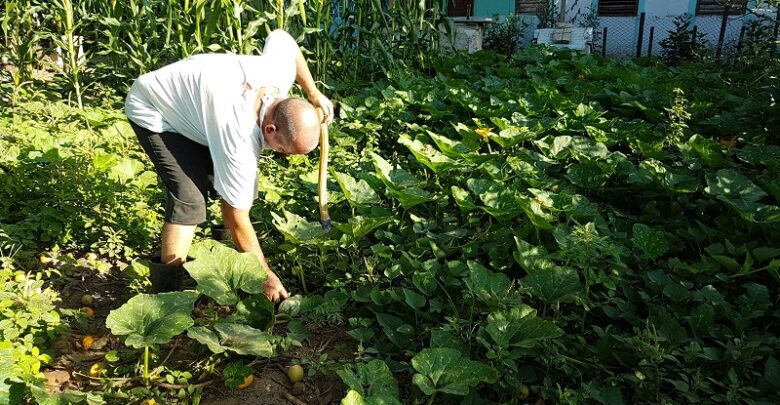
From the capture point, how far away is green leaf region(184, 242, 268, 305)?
233cm

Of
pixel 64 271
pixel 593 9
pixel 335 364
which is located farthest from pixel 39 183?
pixel 593 9

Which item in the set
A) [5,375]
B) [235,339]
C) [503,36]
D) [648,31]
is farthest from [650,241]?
[648,31]

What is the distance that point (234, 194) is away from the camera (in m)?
2.31

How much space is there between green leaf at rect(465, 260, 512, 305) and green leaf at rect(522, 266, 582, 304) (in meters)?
0.10

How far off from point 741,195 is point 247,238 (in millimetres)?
2544

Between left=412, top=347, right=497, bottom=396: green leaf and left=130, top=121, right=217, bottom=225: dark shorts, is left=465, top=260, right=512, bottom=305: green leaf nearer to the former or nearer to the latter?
left=412, top=347, right=497, bottom=396: green leaf

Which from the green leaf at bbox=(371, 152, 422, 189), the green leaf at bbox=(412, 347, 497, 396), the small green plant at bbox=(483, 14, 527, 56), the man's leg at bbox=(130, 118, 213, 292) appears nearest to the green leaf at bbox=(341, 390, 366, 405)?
the green leaf at bbox=(412, 347, 497, 396)

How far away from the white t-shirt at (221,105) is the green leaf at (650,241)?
1846mm

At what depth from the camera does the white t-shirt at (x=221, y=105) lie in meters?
2.30

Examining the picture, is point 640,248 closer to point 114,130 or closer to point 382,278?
point 382,278

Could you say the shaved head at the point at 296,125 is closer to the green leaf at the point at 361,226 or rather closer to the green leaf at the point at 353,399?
the green leaf at the point at 361,226

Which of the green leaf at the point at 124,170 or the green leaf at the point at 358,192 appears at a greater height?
the green leaf at the point at 124,170

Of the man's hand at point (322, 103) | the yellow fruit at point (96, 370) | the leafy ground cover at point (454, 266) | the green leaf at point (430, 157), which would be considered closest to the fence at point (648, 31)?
the leafy ground cover at point (454, 266)

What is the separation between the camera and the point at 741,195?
9.83 ft
